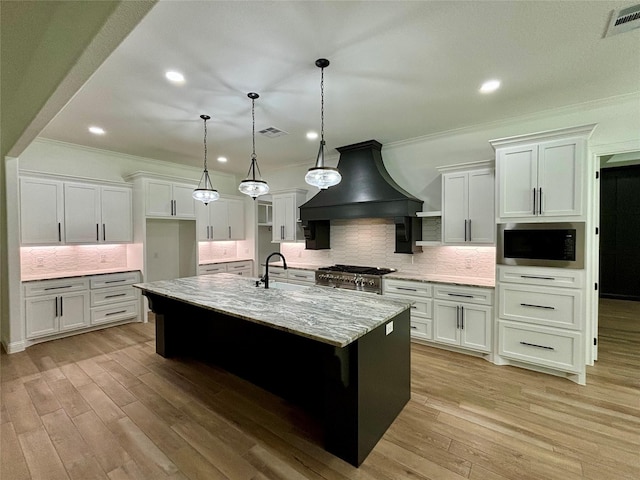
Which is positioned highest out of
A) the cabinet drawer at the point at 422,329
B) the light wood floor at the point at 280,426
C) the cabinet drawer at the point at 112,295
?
the cabinet drawer at the point at 112,295

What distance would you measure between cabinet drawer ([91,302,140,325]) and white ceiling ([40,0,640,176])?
8.72ft

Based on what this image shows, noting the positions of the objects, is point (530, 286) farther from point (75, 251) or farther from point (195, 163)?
point (75, 251)

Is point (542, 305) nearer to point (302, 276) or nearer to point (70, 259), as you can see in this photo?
point (302, 276)

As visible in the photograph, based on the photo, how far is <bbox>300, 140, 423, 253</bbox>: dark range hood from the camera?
4.04 metres

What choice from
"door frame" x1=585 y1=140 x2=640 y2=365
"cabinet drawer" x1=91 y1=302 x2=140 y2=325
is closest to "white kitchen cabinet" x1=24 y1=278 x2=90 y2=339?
"cabinet drawer" x1=91 y1=302 x2=140 y2=325

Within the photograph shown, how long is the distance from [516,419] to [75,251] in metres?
6.19

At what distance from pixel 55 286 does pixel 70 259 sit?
2.39 ft

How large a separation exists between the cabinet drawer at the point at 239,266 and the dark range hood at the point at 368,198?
2.36m

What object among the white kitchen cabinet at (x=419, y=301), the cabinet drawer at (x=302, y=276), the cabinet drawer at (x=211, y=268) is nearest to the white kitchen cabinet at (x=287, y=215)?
the cabinet drawer at (x=302, y=276)

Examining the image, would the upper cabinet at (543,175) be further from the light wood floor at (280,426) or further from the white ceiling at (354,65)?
the light wood floor at (280,426)

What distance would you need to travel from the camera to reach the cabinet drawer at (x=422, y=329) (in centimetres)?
369

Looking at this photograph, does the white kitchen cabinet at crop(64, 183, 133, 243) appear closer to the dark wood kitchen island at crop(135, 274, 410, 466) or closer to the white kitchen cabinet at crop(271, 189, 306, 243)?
the dark wood kitchen island at crop(135, 274, 410, 466)

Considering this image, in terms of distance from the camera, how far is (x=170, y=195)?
522cm

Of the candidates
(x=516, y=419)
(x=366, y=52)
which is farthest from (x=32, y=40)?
(x=516, y=419)
